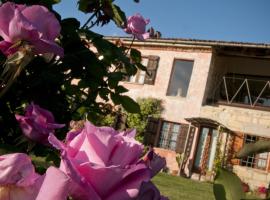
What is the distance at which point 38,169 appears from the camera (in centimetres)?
99

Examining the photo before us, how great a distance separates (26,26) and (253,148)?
519 mm

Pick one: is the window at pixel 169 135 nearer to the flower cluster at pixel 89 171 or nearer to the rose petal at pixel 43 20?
the rose petal at pixel 43 20

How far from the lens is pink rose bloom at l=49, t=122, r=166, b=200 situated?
444mm

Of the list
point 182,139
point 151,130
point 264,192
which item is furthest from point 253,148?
point 151,130

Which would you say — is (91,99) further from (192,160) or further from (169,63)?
(169,63)

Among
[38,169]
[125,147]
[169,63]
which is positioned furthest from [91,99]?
[169,63]

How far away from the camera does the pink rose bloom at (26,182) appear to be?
40 centimetres

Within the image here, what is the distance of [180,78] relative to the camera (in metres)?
15.5

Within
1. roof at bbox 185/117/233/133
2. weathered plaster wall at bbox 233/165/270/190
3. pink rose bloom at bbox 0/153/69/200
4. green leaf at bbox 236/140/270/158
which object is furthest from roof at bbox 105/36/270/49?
pink rose bloom at bbox 0/153/69/200

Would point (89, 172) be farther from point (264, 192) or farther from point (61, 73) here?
point (264, 192)

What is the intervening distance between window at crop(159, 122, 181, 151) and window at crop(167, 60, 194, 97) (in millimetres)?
1212

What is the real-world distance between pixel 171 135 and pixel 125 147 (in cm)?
1471

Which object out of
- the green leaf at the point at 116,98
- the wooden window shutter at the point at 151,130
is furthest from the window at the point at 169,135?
the green leaf at the point at 116,98

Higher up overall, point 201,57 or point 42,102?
point 201,57
